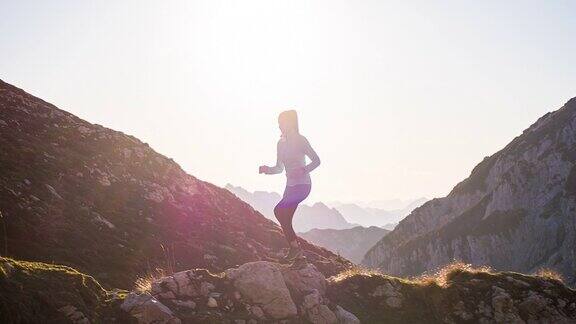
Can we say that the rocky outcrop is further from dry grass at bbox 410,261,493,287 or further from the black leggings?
dry grass at bbox 410,261,493,287

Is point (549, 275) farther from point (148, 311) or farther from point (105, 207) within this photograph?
point (105, 207)

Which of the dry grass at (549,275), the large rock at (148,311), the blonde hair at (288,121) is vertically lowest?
the large rock at (148,311)

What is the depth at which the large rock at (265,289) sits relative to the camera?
955 cm

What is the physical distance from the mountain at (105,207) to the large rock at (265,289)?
4027 millimetres

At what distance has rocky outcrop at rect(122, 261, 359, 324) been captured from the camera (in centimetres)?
846

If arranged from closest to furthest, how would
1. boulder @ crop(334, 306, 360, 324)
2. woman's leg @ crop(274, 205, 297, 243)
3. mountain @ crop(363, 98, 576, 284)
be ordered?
1. boulder @ crop(334, 306, 360, 324)
2. woman's leg @ crop(274, 205, 297, 243)
3. mountain @ crop(363, 98, 576, 284)

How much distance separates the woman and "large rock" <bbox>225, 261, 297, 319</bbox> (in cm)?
156

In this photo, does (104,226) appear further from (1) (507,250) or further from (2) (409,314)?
(1) (507,250)

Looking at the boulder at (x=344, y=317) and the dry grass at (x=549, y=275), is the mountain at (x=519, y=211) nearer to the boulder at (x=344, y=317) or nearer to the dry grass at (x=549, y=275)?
the dry grass at (x=549, y=275)

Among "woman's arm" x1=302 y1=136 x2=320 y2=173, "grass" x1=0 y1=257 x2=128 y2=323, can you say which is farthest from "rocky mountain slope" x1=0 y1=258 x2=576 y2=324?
"woman's arm" x1=302 y1=136 x2=320 y2=173

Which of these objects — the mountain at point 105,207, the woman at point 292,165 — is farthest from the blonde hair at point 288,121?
the mountain at point 105,207

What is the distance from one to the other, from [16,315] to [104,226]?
16.3 metres

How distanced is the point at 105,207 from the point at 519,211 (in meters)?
130

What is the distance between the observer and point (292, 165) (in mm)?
11211
